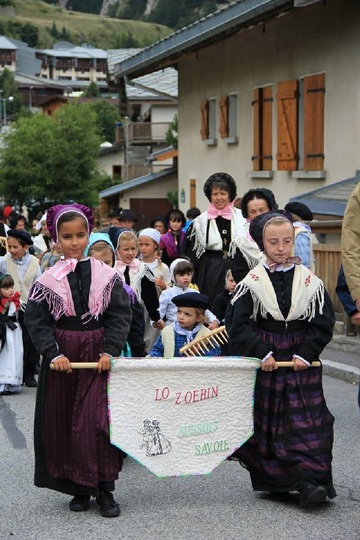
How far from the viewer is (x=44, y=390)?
589cm

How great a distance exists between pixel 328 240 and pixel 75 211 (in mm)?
9798

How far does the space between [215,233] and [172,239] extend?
5.41m

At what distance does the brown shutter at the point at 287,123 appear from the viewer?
743 inches

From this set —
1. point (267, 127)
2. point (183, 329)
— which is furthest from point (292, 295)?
point (267, 127)

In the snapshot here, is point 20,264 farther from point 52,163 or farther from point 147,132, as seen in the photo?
point 52,163

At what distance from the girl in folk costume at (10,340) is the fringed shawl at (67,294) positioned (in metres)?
4.62

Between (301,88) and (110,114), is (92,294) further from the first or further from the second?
(110,114)

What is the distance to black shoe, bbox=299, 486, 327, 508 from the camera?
18.4 feet

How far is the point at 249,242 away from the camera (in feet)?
24.3

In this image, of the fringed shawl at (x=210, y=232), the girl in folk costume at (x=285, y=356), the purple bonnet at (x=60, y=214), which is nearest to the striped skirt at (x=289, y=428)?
the girl in folk costume at (x=285, y=356)

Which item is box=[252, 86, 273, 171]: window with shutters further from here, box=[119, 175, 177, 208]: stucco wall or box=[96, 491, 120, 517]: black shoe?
box=[119, 175, 177, 208]: stucco wall

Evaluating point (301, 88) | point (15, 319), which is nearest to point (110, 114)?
point (301, 88)

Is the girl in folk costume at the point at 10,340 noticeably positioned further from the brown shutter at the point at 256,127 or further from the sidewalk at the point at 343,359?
the brown shutter at the point at 256,127

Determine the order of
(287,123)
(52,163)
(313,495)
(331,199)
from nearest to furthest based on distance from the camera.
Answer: (313,495), (331,199), (287,123), (52,163)
